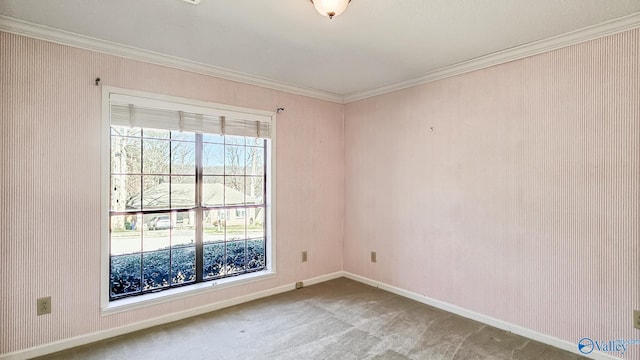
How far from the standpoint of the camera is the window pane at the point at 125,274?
294 cm

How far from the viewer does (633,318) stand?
2.28 metres

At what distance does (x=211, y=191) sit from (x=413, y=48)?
251cm

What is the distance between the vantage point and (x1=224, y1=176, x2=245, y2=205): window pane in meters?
3.62

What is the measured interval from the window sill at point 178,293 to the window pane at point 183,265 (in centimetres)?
10

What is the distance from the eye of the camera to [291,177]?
400 centimetres

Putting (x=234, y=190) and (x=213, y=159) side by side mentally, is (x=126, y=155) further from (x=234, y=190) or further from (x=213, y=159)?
(x=234, y=190)

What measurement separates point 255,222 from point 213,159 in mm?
915

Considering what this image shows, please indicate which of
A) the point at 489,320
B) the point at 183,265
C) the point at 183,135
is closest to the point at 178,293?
the point at 183,265

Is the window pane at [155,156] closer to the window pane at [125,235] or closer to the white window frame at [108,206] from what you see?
the white window frame at [108,206]

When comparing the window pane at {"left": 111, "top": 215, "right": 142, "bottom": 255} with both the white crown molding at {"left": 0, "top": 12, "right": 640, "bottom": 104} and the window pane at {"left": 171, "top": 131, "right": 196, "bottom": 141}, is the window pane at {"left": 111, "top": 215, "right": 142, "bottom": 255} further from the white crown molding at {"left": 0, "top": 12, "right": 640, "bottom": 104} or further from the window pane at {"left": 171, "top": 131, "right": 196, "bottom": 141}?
the white crown molding at {"left": 0, "top": 12, "right": 640, "bottom": 104}

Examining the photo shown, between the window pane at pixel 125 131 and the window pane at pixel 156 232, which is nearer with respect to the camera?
the window pane at pixel 125 131

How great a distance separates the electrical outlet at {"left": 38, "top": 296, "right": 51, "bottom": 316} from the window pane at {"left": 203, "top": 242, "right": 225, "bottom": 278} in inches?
51.2

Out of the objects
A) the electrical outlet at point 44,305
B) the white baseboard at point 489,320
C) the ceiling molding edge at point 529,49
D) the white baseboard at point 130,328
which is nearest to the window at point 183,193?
the white baseboard at point 130,328

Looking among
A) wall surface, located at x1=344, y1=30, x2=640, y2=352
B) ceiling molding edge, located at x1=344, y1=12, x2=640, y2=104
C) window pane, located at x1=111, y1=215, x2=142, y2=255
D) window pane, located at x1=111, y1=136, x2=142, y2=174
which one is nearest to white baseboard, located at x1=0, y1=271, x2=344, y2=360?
window pane, located at x1=111, y1=215, x2=142, y2=255
